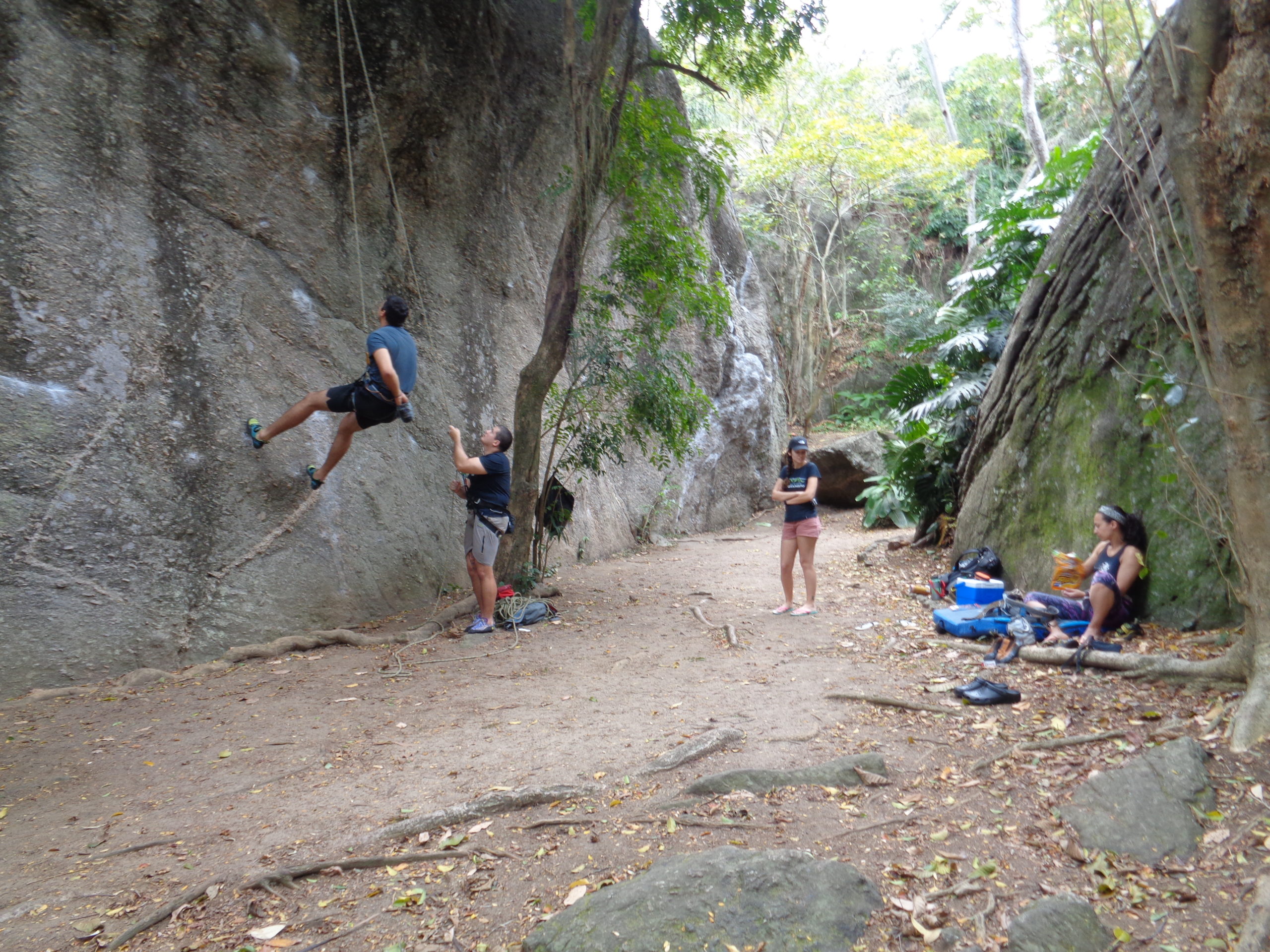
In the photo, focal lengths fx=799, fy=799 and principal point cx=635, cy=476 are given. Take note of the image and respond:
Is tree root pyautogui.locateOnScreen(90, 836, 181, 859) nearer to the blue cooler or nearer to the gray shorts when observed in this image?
the gray shorts

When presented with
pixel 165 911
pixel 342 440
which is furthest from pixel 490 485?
pixel 165 911

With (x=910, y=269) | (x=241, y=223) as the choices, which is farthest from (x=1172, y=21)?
(x=910, y=269)

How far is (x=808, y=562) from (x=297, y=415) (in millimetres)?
4561

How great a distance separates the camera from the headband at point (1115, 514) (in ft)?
18.8

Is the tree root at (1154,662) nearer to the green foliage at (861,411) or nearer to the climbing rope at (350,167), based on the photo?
the climbing rope at (350,167)

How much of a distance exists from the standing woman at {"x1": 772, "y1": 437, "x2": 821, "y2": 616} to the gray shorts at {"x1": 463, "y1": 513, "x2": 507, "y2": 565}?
2433mm

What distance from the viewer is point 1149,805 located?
321 cm

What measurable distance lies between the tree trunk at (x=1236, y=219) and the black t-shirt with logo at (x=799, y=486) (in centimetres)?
362

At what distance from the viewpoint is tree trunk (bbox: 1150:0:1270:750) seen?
3.38 metres

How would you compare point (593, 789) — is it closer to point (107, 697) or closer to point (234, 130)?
point (107, 697)

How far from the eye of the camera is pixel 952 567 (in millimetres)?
8617

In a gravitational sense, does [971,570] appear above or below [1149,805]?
above

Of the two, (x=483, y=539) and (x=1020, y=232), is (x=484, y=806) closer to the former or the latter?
(x=483, y=539)

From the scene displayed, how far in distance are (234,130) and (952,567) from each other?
26.4ft
